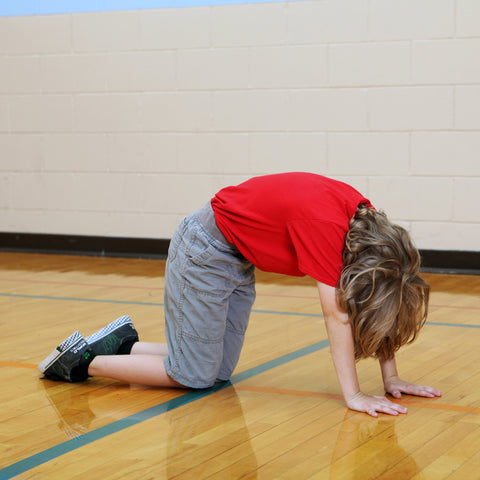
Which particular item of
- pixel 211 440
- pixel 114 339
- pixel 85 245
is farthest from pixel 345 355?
pixel 85 245

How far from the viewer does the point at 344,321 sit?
74.5 inches

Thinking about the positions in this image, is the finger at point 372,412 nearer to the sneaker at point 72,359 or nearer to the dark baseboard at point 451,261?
the sneaker at point 72,359

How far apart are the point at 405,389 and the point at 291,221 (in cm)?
59

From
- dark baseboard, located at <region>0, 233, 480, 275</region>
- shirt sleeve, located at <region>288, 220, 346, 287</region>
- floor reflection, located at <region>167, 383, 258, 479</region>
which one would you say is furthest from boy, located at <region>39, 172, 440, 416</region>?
dark baseboard, located at <region>0, 233, 480, 275</region>

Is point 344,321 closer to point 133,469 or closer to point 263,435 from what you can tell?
point 263,435

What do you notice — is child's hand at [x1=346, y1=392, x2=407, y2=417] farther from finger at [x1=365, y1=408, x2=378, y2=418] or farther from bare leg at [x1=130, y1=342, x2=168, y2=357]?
bare leg at [x1=130, y1=342, x2=168, y2=357]

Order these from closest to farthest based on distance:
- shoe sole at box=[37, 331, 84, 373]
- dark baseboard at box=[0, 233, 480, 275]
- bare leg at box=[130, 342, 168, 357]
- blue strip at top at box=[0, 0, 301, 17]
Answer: shoe sole at box=[37, 331, 84, 373], bare leg at box=[130, 342, 168, 357], blue strip at top at box=[0, 0, 301, 17], dark baseboard at box=[0, 233, 480, 275]

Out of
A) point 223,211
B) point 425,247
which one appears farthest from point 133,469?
point 425,247

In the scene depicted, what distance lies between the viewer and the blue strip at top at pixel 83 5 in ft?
16.4

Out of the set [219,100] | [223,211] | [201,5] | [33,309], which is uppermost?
[201,5]

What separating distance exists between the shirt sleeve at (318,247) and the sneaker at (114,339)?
735 mm

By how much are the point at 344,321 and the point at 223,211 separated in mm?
433

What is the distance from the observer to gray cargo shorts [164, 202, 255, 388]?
2.10 m

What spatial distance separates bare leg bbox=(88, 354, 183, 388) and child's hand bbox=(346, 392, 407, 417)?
50cm
